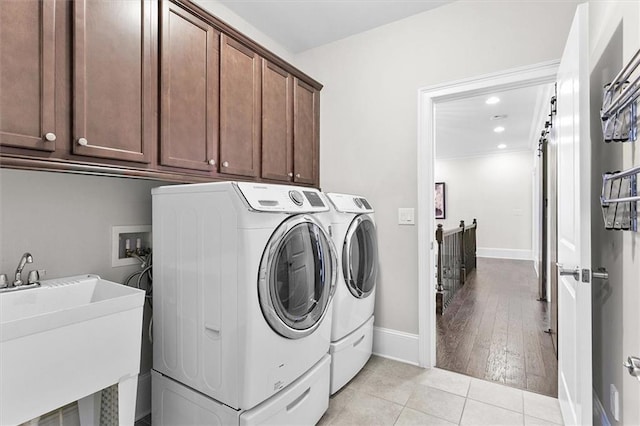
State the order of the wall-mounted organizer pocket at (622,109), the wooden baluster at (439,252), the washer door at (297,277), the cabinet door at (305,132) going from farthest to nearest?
the wooden baluster at (439,252)
the cabinet door at (305,132)
the washer door at (297,277)
the wall-mounted organizer pocket at (622,109)

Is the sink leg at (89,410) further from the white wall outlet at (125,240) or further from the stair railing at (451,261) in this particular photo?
the stair railing at (451,261)

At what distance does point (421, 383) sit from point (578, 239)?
1373 millimetres

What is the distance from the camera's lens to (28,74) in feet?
3.68

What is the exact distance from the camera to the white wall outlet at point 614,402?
4.35 feet

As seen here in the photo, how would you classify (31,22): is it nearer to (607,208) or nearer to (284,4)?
(284,4)

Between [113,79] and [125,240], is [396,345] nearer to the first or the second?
[125,240]

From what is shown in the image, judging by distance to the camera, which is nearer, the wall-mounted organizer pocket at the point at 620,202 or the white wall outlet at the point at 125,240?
the wall-mounted organizer pocket at the point at 620,202

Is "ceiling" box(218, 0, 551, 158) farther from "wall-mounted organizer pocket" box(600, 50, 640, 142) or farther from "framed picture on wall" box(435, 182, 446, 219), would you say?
"framed picture on wall" box(435, 182, 446, 219)

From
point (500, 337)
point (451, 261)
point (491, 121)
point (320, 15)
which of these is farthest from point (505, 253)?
point (320, 15)

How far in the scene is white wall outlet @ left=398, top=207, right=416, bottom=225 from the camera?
2.44 m

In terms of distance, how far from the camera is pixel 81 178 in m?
1.59

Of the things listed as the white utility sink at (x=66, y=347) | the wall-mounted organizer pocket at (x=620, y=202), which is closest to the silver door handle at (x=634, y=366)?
the wall-mounted organizer pocket at (x=620, y=202)

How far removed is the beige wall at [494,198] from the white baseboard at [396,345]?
6207 millimetres

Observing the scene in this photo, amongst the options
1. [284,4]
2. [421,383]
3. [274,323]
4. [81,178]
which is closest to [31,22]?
[81,178]
